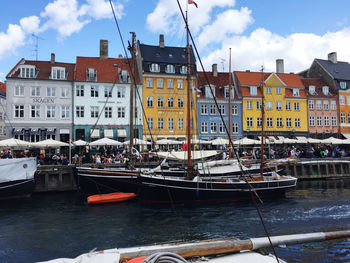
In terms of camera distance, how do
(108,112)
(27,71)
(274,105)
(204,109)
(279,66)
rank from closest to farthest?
1. (27,71)
2. (108,112)
3. (204,109)
4. (274,105)
5. (279,66)

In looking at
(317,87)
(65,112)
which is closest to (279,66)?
(317,87)

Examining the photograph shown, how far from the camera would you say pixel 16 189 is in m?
20.5

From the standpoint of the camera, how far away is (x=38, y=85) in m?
37.7

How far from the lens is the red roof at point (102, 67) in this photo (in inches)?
1583

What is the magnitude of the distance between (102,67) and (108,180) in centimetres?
2528

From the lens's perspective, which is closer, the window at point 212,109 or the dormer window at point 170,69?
the dormer window at point 170,69

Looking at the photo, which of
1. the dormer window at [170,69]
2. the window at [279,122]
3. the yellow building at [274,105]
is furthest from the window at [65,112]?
the window at [279,122]

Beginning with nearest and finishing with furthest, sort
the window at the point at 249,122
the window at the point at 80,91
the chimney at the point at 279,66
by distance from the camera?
the window at the point at 80,91 → the window at the point at 249,122 → the chimney at the point at 279,66

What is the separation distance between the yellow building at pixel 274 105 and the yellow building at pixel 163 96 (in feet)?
29.8

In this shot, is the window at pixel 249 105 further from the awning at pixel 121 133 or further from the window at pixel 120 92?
the awning at pixel 121 133

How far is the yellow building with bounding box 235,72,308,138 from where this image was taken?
4628 centimetres

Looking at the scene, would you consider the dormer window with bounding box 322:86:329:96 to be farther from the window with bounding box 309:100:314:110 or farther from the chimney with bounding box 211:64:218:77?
the chimney with bounding box 211:64:218:77

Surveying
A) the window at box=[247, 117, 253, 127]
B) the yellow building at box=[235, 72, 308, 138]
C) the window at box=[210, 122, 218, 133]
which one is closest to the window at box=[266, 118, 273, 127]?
the yellow building at box=[235, 72, 308, 138]

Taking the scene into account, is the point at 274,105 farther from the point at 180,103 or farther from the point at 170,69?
the point at 170,69
